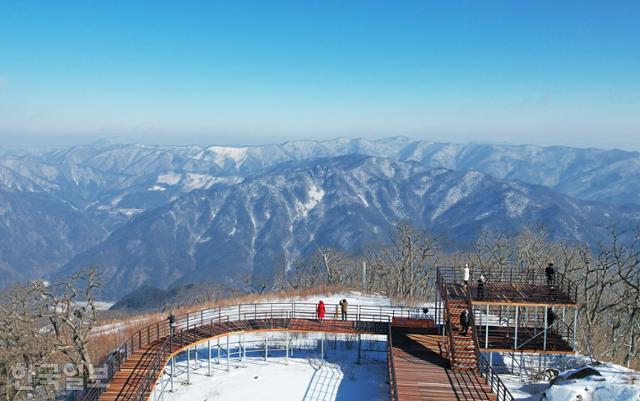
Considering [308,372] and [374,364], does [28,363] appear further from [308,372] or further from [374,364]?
[374,364]

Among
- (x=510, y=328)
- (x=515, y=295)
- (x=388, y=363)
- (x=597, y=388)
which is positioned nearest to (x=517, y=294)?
(x=515, y=295)

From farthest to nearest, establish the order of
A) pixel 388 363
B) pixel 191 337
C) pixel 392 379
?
pixel 191 337
pixel 388 363
pixel 392 379

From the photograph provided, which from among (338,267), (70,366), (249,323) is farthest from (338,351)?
(338,267)

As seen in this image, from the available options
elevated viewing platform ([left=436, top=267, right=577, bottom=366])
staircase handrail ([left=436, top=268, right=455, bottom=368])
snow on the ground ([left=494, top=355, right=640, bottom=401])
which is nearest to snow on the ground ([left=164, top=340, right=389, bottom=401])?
staircase handrail ([left=436, top=268, right=455, bottom=368])

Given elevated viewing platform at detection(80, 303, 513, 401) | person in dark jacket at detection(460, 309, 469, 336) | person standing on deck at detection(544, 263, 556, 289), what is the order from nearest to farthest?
elevated viewing platform at detection(80, 303, 513, 401) → person in dark jacket at detection(460, 309, 469, 336) → person standing on deck at detection(544, 263, 556, 289)

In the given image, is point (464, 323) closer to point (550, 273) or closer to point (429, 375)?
point (429, 375)

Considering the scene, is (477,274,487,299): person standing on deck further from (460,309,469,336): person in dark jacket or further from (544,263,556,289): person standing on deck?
(544,263,556,289): person standing on deck

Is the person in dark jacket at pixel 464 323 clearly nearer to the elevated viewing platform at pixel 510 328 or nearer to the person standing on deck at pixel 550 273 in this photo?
the elevated viewing platform at pixel 510 328
